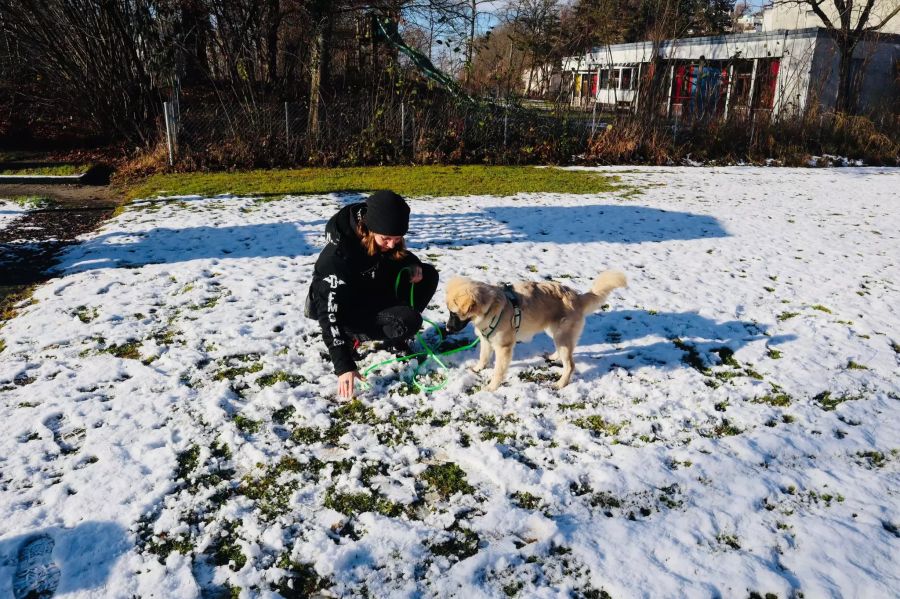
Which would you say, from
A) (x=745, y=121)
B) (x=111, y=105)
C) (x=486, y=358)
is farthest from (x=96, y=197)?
(x=745, y=121)

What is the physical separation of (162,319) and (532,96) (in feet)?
45.7

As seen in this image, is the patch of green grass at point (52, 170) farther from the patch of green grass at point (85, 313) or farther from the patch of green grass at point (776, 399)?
the patch of green grass at point (776, 399)

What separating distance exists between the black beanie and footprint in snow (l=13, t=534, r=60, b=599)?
2.31 meters

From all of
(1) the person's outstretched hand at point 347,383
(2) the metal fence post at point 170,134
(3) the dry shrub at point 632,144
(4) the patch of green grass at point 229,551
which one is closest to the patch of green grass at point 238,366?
(1) the person's outstretched hand at point 347,383

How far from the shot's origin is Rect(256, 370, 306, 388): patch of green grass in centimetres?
389

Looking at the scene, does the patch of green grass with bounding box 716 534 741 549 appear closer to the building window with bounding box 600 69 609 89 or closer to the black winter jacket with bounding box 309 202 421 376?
the black winter jacket with bounding box 309 202 421 376

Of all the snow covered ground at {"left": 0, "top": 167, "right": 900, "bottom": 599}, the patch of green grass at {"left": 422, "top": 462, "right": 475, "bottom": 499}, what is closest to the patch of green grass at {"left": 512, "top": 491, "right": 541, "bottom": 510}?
the snow covered ground at {"left": 0, "top": 167, "right": 900, "bottom": 599}

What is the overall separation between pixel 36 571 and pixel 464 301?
2444 mm

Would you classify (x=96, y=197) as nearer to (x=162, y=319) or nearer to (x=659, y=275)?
(x=162, y=319)

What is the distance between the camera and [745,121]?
16203 millimetres

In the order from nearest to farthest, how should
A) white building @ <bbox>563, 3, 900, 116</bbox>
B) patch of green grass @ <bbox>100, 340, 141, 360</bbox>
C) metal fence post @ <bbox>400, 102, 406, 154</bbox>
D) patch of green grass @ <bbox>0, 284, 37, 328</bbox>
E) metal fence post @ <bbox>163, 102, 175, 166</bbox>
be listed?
patch of green grass @ <bbox>100, 340, 141, 360</bbox> < patch of green grass @ <bbox>0, 284, 37, 328</bbox> < metal fence post @ <bbox>163, 102, 175, 166</bbox> < metal fence post @ <bbox>400, 102, 406, 154</bbox> < white building @ <bbox>563, 3, 900, 116</bbox>

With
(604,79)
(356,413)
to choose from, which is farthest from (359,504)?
(604,79)

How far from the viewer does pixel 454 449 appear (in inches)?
128

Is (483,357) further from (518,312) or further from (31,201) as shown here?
(31,201)
